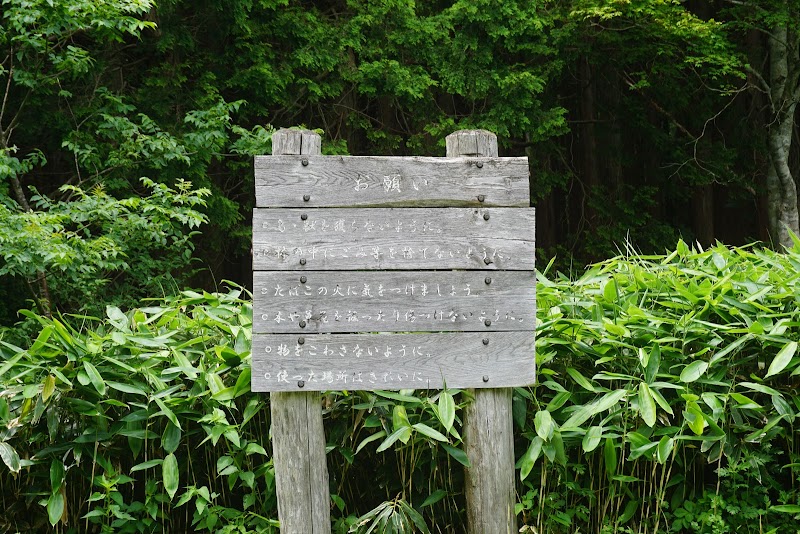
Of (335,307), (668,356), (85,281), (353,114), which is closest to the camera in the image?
(335,307)

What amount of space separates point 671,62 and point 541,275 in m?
6.43

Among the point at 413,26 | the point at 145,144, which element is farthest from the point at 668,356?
the point at 413,26

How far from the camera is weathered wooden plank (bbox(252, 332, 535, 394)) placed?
2949 mm

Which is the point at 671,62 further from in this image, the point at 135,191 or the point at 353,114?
the point at 135,191

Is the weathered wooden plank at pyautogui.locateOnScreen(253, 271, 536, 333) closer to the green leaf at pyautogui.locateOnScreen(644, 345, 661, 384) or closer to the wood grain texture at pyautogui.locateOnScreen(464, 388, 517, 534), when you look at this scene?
the wood grain texture at pyautogui.locateOnScreen(464, 388, 517, 534)

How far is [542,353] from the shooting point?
344cm

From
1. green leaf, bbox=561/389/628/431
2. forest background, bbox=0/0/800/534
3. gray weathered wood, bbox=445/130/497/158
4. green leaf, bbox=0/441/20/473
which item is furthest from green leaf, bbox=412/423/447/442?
green leaf, bbox=0/441/20/473

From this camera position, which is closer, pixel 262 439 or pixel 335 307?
pixel 335 307

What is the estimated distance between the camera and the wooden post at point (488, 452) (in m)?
3.11

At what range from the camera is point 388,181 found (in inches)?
Answer: 120

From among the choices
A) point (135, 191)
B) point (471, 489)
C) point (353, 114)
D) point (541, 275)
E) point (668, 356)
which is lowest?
point (471, 489)

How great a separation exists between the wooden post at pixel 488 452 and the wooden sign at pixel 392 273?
7 cm

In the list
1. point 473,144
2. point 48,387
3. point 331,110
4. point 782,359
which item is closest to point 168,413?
point 48,387

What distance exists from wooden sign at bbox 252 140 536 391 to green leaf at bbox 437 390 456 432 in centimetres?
6
